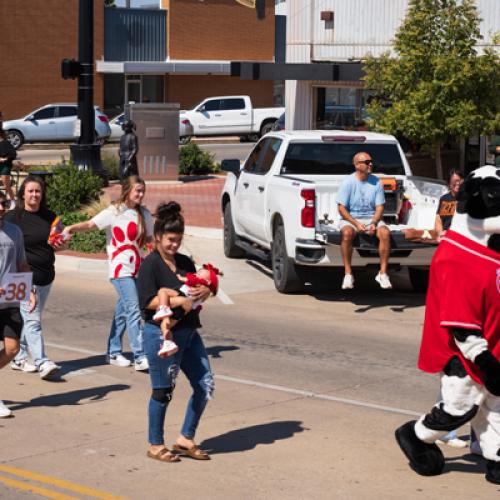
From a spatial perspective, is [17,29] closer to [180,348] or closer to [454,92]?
[454,92]

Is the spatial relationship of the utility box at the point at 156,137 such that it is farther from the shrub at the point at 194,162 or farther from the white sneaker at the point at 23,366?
the white sneaker at the point at 23,366

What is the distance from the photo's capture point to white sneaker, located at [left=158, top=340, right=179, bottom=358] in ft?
23.7

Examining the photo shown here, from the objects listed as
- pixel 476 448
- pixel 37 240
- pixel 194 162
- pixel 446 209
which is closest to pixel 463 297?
pixel 476 448

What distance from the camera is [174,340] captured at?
7398mm

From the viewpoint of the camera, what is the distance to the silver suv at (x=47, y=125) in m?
41.5

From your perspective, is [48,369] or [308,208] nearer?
[48,369]

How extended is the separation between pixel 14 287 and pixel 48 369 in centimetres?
148

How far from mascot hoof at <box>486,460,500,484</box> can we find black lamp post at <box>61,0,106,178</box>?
60.9ft

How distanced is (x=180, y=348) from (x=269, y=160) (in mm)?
8697

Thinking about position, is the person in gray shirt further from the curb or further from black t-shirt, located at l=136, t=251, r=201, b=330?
the curb

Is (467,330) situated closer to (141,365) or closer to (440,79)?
(141,365)

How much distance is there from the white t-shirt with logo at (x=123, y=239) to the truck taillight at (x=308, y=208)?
12.1 ft

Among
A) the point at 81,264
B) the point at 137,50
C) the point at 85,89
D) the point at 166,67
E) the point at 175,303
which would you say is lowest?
the point at 81,264

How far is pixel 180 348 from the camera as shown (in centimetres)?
743
